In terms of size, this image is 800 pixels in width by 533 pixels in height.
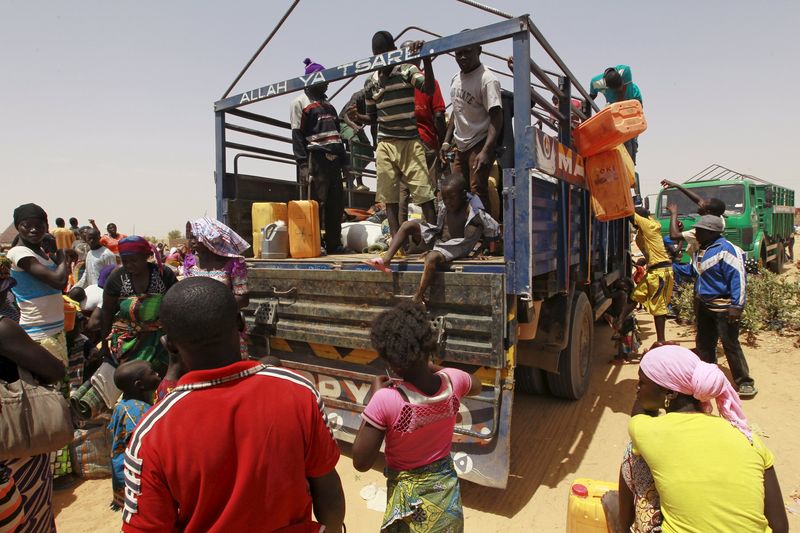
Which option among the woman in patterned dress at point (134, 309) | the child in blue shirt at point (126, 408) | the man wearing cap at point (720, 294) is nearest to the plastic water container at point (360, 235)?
the woman in patterned dress at point (134, 309)

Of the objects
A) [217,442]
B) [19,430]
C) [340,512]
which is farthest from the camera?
[19,430]

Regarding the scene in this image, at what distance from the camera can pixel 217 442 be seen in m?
1.10

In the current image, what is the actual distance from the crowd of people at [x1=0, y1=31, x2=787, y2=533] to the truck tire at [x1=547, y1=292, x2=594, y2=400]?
1.32 m

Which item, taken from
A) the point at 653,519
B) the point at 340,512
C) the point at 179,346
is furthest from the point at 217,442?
the point at 653,519

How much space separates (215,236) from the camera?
3.03m

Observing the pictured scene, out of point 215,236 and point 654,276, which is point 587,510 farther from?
point 654,276

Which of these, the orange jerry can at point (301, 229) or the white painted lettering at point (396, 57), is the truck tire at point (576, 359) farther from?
the white painted lettering at point (396, 57)

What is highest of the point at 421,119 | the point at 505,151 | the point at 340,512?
the point at 421,119

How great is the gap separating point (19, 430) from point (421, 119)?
363 centimetres

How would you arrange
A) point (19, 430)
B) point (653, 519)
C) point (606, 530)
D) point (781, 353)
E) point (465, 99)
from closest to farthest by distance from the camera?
point (19, 430) < point (653, 519) < point (606, 530) < point (465, 99) < point (781, 353)

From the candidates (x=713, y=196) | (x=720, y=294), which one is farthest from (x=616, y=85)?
(x=713, y=196)

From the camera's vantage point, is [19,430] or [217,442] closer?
[217,442]

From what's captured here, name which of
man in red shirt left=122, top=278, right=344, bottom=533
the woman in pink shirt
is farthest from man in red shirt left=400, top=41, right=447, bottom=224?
man in red shirt left=122, top=278, right=344, bottom=533

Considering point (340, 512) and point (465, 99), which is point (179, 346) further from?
point (465, 99)
